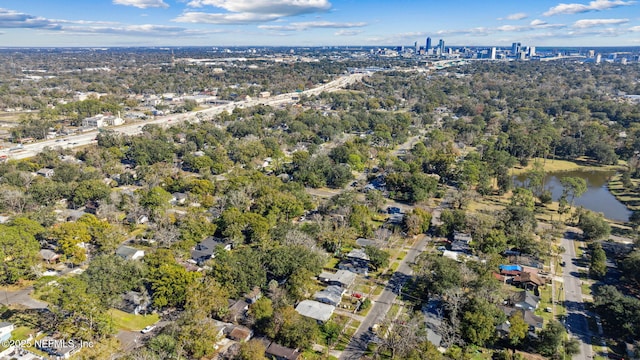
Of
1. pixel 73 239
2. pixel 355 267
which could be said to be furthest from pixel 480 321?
pixel 73 239

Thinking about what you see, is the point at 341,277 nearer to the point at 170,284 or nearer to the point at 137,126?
the point at 170,284

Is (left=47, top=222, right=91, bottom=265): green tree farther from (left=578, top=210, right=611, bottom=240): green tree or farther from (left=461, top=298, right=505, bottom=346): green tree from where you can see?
(left=578, top=210, right=611, bottom=240): green tree

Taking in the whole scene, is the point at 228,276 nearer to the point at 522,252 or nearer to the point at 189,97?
the point at 522,252

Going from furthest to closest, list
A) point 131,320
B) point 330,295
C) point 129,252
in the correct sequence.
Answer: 1. point 129,252
2. point 330,295
3. point 131,320

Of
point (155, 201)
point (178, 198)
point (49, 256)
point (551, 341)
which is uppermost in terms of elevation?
point (155, 201)

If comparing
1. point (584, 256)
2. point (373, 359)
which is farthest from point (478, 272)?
point (584, 256)

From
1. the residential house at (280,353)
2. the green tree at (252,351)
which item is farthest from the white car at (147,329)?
the residential house at (280,353)
